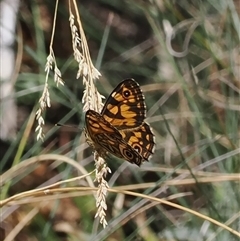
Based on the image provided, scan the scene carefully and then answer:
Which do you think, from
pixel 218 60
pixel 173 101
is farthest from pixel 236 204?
pixel 173 101

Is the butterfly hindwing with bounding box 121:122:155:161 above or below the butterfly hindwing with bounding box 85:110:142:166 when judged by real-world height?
below

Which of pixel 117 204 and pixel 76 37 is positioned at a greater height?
pixel 76 37

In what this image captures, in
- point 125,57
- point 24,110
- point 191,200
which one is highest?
point 125,57

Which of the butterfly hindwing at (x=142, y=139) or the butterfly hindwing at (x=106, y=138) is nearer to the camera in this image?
the butterfly hindwing at (x=106, y=138)

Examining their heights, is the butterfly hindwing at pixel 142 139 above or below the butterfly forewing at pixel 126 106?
below

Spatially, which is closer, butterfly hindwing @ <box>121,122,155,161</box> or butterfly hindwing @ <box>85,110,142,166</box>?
butterfly hindwing @ <box>85,110,142,166</box>

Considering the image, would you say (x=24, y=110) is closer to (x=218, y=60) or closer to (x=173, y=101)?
(x=173, y=101)

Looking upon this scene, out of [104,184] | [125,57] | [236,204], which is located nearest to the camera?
[104,184]

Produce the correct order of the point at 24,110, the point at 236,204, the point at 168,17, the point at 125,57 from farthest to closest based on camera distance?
the point at 24,110, the point at 125,57, the point at 168,17, the point at 236,204
